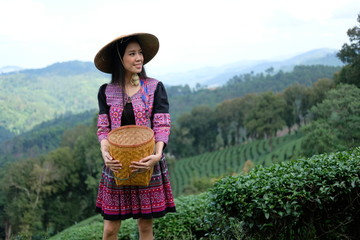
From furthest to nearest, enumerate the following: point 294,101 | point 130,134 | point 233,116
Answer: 1. point 233,116
2. point 294,101
3. point 130,134

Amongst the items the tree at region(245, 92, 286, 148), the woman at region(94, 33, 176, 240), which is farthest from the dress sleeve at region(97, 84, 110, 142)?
the tree at region(245, 92, 286, 148)

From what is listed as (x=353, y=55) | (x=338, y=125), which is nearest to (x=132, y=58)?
(x=338, y=125)

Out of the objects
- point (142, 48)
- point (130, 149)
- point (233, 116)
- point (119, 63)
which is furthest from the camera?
point (233, 116)

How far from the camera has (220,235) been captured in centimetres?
320

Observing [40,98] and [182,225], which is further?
[40,98]

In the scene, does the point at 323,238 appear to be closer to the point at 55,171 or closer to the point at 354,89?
the point at 354,89

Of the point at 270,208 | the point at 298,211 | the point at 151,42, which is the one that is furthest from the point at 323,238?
the point at 151,42

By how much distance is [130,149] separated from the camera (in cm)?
219

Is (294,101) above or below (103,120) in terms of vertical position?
below

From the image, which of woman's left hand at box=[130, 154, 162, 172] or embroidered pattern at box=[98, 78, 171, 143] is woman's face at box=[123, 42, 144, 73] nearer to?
embroidered pattern at box=[98, 78, 171, 143]

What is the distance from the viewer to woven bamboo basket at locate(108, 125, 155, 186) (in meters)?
2.20

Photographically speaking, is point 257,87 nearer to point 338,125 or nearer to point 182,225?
point 338,125

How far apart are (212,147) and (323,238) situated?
5071cm

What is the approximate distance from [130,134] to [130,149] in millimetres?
236
